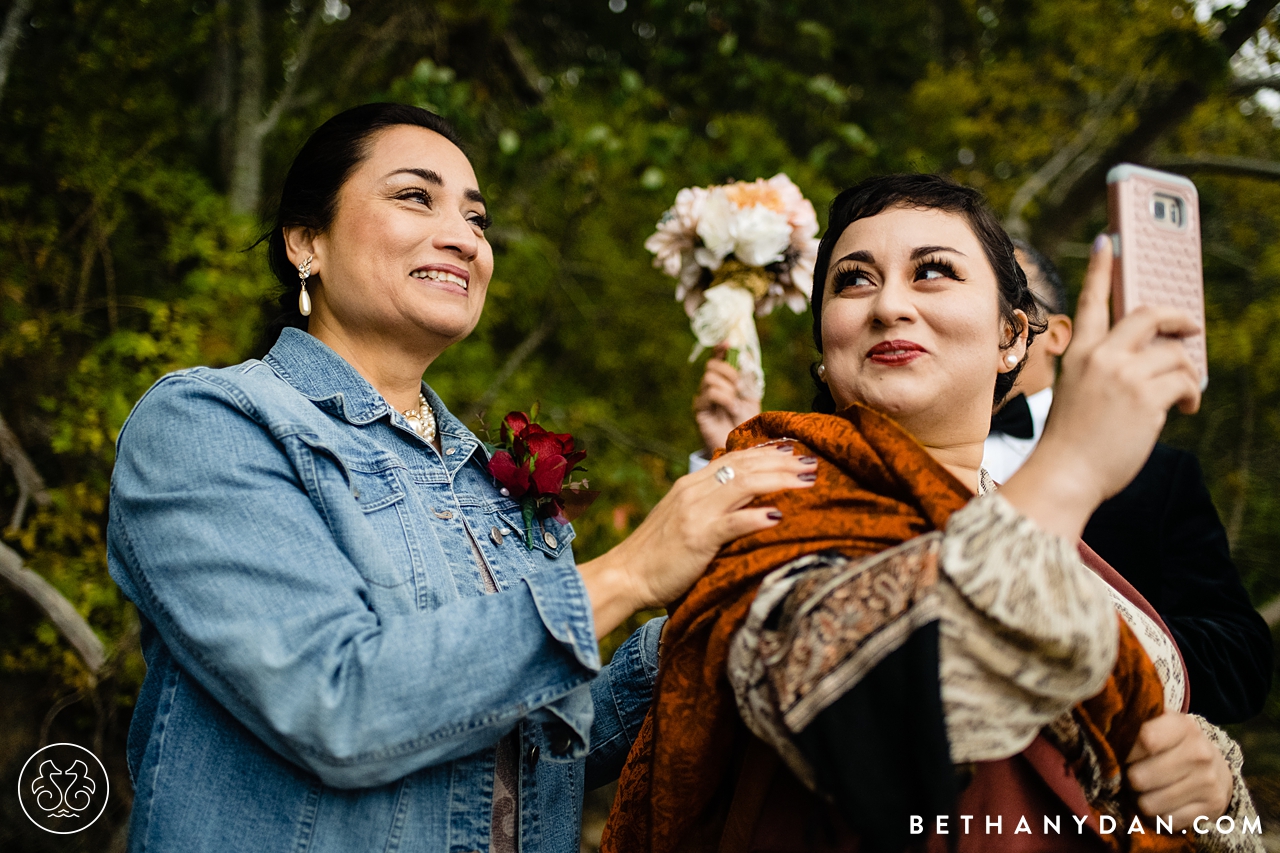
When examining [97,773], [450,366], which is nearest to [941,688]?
[97,773]

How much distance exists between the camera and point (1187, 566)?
2.40m

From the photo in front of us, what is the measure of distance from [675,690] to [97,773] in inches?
101

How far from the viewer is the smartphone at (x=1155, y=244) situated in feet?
4.11

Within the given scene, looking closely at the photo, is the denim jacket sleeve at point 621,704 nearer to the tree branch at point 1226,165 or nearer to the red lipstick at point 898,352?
the red lipstick at point 898,352

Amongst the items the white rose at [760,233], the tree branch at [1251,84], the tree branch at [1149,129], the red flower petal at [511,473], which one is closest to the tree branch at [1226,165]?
the tree branch at [1149,129]

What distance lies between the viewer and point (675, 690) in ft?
4.58

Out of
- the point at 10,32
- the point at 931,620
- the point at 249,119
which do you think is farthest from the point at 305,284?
the point at 249,119

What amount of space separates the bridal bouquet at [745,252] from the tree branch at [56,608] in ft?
8.61

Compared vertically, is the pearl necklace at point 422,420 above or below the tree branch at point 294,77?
below

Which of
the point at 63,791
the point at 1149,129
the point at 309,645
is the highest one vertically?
the point at 1149,129

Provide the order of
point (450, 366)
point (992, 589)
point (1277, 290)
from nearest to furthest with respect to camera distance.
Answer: point (992, 589) < point (450, 366) < point (1277, 290)

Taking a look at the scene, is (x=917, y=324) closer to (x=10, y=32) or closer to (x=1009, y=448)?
(x=1009, y=448)

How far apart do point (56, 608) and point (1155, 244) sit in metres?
3.69

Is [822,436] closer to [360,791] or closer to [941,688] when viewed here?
[941,688]
